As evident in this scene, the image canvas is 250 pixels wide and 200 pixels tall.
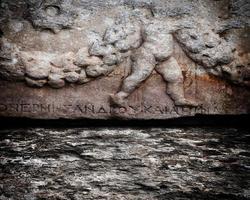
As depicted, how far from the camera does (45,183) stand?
1.60 meters

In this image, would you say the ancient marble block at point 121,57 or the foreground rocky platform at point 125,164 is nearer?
the foreground rocky platform at point 125,164

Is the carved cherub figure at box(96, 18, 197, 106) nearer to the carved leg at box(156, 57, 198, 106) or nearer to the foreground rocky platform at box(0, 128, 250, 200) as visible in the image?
the carved leg at box(156, 57, 198, 106)

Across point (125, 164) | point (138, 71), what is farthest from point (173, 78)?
point (125, 164)

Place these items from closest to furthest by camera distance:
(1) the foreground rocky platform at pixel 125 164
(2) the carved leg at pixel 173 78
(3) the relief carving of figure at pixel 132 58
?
(1) the foreground rocky platform at pixel 125 164 < (3) the relief carving of figure at pixel 132 58 < (2) the carved leg at pixel 173 78

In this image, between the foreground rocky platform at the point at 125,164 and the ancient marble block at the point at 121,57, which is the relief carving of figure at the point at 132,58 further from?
the foreground rocky platform at the point at 125,164

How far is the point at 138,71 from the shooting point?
8.05 feet

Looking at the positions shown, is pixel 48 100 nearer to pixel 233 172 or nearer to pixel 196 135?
pixel 196 135

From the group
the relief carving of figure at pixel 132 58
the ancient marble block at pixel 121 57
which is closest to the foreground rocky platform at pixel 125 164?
the ancient marble block at pixel 121 57

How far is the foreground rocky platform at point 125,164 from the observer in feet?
5.04

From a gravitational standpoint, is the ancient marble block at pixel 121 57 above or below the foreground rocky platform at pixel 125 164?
above

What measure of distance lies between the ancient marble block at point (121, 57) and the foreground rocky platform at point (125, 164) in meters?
0.17

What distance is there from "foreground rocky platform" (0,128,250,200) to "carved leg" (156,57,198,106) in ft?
0.66

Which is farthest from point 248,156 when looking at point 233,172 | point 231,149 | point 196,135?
point 196,135

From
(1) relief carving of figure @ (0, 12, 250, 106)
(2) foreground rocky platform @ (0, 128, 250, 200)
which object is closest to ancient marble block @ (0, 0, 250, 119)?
(1) relief carving of figure @ (0, 12, 250, 106)
